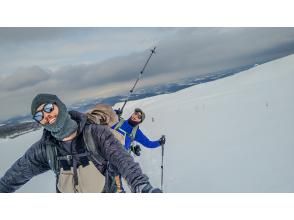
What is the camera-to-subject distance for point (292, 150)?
267 cm

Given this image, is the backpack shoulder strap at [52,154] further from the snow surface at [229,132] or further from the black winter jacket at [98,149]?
the snow surface at [229,132]

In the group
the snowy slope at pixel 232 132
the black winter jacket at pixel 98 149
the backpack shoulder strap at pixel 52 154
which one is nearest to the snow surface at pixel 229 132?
the snowy slope at pixel 232 132

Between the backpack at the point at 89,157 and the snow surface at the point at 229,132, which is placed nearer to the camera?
the backpack at the point at 89,157

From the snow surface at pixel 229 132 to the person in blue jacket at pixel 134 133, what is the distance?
3cm

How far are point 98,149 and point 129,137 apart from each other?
41cm

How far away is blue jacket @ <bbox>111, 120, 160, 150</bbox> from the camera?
2539 millimetres

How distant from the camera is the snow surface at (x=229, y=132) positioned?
8.68ft

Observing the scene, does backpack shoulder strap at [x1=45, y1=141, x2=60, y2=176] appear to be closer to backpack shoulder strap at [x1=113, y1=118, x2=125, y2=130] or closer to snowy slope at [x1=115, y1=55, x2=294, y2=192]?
backpack shoulder strap at [x1=113, y1=118, x2=125, y2=130]

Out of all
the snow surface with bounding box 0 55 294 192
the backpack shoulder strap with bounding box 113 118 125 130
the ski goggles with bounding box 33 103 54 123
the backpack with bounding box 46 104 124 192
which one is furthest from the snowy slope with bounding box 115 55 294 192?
the ski goggles with bounding box 33 103 54 123

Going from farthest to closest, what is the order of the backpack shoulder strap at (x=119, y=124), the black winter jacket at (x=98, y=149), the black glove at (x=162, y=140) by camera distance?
the black glove at (x=162, y=140)
the backpack shoulder strap at (x=119, y=124)
the black winter jacket at (x=98, y=149)
